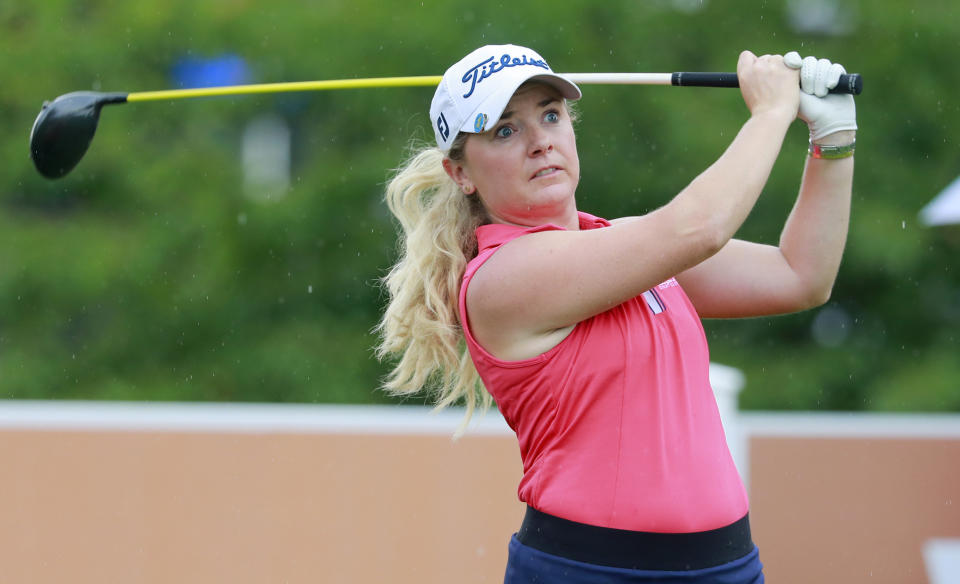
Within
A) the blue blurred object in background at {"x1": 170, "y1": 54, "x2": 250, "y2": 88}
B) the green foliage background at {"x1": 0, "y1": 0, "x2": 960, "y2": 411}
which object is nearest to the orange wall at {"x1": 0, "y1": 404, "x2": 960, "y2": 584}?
the green foliage background at {"x1": 0, "y1": 0, "x2": 960, "y2": 411}

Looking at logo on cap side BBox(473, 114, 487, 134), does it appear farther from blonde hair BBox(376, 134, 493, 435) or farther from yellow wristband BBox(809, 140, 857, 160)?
yellow wristband BBox(809, 140, 857, 160)

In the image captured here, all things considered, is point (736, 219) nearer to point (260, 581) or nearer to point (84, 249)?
point (260, 581)

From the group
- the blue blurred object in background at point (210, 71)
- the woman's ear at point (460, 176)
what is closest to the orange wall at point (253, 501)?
the woman's ear at point (460, 176)

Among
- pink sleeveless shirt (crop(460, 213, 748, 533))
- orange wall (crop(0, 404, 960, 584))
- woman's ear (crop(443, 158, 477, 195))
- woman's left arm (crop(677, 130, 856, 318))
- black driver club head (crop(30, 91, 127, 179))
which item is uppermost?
black driver club head (crop(30, 91, 127, 179))

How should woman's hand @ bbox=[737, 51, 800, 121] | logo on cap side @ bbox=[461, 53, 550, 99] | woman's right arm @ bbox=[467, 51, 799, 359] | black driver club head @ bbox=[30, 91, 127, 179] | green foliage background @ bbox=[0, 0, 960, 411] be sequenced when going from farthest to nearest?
green foliage background @ bbox=[0, 0, 960, 411]
black driver club head @ bbox=[30, 91, 127, 179]
logo on cap side @ bbox=[461, 53, 550, 99]
woman's hand @ bbox=[737, 51, 800, 121]
woman's right arm @ bbox=[467, 51, 799, 359]

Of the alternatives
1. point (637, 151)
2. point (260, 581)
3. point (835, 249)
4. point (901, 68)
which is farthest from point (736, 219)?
point (901, 68)

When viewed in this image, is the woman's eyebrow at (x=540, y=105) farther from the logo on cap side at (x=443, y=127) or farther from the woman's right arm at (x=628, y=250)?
the woman's right arm at (x=628, y=250)

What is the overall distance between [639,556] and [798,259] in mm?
790

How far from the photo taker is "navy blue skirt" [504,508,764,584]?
6.70 feet

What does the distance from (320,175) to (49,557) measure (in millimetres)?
5669

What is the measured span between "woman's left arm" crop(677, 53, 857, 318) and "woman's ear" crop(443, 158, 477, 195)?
1.63 ft

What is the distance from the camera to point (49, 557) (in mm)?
4809

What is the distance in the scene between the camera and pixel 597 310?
6.86ft

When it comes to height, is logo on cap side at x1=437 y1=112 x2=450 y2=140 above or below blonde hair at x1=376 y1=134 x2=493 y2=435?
above
